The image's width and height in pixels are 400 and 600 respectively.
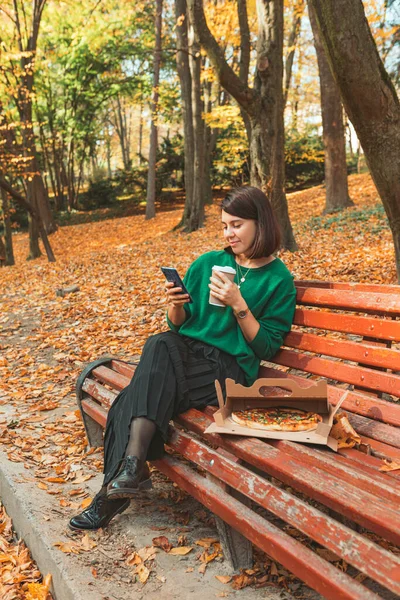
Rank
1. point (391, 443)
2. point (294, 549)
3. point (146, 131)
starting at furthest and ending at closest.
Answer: point (146, 131), point (391, 443), point (294, 549)

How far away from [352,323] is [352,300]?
0.38 feet

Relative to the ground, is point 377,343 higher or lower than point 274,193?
lower

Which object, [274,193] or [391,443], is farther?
[274,193]

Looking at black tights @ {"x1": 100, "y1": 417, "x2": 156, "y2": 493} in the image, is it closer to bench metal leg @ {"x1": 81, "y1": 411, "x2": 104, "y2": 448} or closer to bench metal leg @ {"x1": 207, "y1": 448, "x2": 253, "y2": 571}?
bench metal leg @ {"x1": 207, "y1": 448, "x2": 253, "y2": 571}

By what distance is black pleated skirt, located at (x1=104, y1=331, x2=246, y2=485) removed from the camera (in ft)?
8.73

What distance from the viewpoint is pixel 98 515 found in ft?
8.75

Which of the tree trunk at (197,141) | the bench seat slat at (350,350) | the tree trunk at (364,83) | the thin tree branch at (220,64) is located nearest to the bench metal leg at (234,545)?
the bench seat slat at (350,350)

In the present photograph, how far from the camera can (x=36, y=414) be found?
448cm

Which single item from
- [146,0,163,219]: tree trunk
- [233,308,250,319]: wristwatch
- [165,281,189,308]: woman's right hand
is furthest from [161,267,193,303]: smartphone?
[146,0,163,219]: tree trunk

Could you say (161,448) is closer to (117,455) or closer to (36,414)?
(117,455)

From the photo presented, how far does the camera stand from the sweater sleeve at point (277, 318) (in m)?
2.97

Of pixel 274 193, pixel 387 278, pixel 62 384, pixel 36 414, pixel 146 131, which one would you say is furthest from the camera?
pixel 146 131

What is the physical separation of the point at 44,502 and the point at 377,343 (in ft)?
6.33

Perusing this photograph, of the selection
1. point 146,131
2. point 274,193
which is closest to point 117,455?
point 274,193
